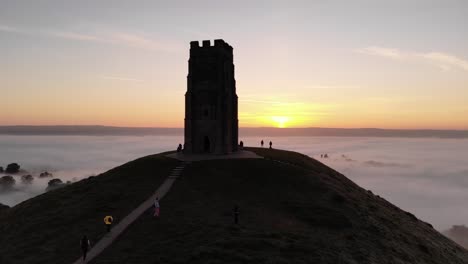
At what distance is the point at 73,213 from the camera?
3281 centimetres

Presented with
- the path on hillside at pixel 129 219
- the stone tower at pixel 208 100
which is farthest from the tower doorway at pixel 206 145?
the path on hillside at pixel 129 219

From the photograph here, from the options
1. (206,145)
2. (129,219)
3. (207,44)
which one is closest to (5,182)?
(206,145)

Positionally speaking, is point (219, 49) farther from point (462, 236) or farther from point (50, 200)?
point (462, 236)

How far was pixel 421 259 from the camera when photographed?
30.1 metres

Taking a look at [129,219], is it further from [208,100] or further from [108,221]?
[208,100]

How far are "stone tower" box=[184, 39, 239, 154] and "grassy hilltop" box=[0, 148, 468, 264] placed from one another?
768 cm

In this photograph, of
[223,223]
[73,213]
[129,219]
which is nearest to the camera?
[223,223]

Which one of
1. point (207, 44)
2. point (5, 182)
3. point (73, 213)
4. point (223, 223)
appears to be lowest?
point (5, 182)

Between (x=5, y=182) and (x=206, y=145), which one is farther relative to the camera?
(x=5, y=182)

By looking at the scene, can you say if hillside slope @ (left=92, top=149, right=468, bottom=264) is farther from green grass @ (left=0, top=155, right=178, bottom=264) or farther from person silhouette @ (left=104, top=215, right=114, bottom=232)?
green grass @ (left=0, top=155, right=178, bottom=264)

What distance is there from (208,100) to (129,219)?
2557 cm

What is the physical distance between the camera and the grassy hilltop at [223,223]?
2372cm

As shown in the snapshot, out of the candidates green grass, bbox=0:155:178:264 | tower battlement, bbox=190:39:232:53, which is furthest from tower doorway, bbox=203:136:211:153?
tower battlement, bbox=190:39:232:53

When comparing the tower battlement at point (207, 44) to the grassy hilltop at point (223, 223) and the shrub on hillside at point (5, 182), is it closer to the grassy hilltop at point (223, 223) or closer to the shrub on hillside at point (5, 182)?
the grassy hilltop at point (223, 223)
